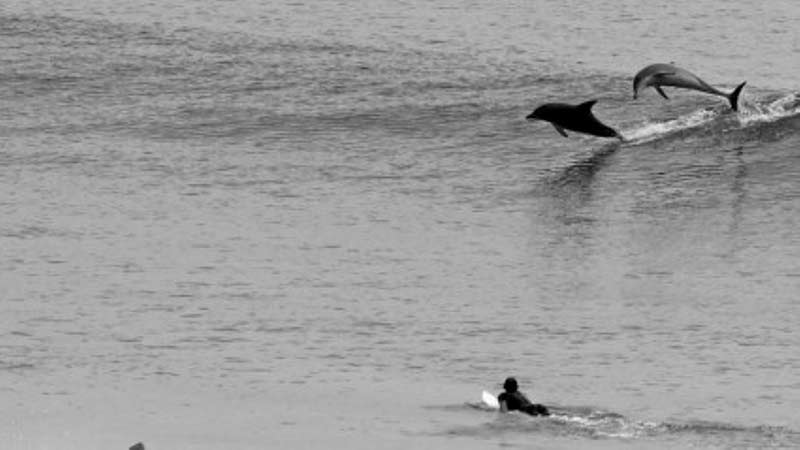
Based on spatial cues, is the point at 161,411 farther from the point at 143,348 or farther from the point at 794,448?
the point at 794,448

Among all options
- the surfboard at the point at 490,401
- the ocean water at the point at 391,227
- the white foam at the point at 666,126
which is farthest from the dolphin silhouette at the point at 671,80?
the surfboard at the point at 490,401

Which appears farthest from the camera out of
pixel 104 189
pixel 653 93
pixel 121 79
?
pixel 121 79

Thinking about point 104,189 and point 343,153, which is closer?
point 104,189

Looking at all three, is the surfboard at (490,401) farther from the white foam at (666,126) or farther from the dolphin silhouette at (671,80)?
the white foam at (666,126)

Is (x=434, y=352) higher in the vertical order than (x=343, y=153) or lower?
lower

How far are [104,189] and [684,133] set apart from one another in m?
15.3

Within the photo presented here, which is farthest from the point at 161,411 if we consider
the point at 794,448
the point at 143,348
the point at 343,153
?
the point at 343,153

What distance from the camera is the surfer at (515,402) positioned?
122 ft

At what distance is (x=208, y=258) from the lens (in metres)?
49.2

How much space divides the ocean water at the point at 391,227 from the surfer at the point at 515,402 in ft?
0.61

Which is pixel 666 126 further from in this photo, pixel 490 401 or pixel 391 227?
pixel 490 401

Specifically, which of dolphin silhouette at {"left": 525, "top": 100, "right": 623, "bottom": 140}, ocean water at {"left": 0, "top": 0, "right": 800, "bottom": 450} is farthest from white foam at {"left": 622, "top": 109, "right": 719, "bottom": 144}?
dolphin silhouette at {"left": 525, "top": 100, "right": 623, "bottom": 140}

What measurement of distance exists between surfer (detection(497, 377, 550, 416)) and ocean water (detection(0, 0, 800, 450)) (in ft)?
0.61

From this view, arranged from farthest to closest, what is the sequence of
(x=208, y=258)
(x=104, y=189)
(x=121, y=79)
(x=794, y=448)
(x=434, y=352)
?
(x=121, y=79) < (x=104, y=189) < (x=208, y=258) < (x=434, y=352) < (x=794, y=448)
